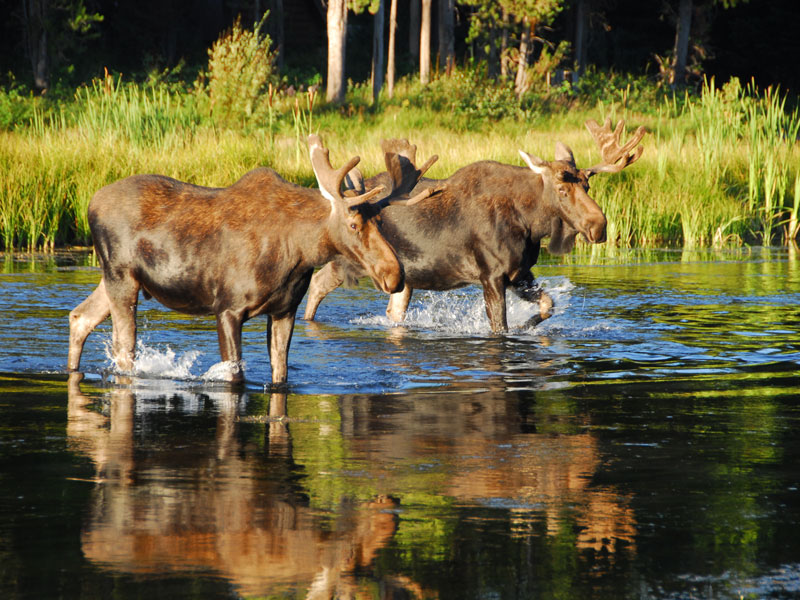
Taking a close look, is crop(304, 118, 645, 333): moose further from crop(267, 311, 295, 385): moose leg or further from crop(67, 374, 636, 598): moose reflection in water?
crop(67, 374, 636, 598): moose reflection in water

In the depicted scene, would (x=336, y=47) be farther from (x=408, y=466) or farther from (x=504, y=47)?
(x=408, y=466)

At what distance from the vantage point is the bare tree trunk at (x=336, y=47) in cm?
3453

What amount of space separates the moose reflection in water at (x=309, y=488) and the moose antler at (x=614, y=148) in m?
4.84

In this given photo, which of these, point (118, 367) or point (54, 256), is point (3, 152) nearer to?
point (54, 256)

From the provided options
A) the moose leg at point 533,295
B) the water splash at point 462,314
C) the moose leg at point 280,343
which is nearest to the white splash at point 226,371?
the moose leg at point 280,343

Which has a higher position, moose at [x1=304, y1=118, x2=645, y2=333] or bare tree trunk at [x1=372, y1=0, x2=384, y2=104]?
bare tree trunk at [x1=372, y1=0, x2=384, y2=104]

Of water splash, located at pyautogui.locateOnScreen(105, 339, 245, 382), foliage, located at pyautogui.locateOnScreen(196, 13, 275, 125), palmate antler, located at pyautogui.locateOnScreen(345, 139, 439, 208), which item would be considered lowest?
water splash, located at pyautogui.locateOnScreen(105, 339, 245, 382)

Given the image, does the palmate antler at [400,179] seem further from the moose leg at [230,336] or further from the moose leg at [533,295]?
the moose leg at [533,295]

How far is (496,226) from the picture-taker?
11.2 m

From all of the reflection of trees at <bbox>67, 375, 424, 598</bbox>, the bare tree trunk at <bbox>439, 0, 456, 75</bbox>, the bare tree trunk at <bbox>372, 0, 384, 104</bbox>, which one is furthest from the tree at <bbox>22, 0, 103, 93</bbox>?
the reflection of trees at <bbox>67, 375, 424, 598</bbox>

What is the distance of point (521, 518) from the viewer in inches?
190

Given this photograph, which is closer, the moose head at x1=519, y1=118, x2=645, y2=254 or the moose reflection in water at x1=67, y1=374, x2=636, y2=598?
the moose reflection in water at x1=67, y1=374, x2=636, y2=598

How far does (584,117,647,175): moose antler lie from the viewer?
11.8 m

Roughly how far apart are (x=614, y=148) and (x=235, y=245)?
5.57 metres
